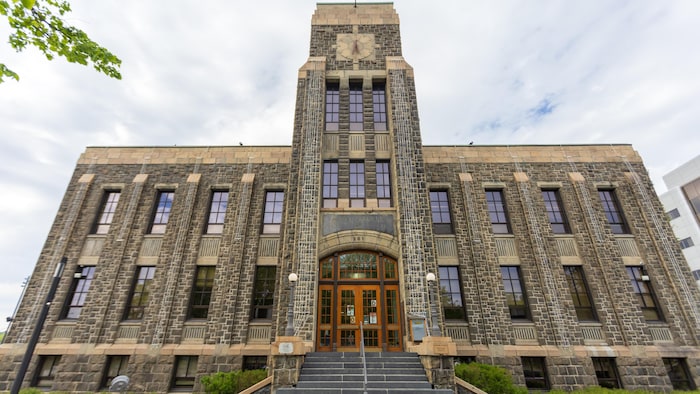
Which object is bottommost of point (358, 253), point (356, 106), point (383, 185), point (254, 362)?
point (254, 362)

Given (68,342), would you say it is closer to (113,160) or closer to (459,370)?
(113,160)

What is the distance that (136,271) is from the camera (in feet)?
43.6

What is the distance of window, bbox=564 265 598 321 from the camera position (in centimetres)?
1247

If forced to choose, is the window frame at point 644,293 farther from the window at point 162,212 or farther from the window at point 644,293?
the window at point 162,212

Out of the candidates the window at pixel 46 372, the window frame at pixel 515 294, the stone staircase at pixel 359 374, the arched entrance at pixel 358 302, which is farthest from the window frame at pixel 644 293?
the window at pixel 46 372

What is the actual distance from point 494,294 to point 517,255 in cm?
234

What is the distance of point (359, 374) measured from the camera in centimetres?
865

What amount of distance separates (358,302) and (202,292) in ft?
24.2

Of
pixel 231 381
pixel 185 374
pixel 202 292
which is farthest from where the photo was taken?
pixel 202 292

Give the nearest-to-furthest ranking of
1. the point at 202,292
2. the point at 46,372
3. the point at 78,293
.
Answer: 1. the point at 46,372
2. the point at 202,292
3. the point at 78,293

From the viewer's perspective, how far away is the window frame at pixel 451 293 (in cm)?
1244

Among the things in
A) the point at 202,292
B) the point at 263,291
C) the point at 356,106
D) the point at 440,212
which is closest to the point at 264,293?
the point at 263,291

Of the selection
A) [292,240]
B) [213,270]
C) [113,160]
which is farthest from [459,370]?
[113,160]

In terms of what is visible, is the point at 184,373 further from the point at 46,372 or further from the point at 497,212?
the point at 497,212
